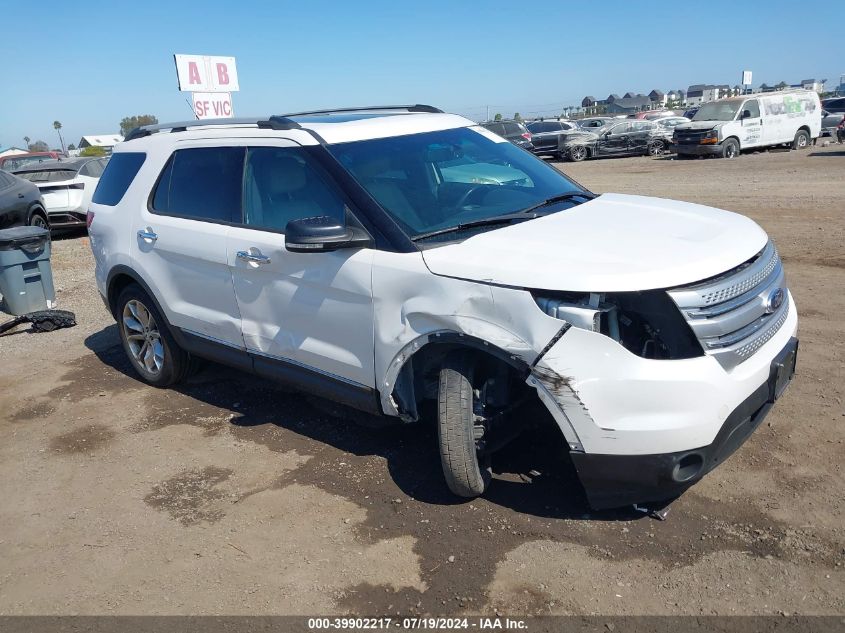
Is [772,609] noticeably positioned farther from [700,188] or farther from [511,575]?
[700,188]

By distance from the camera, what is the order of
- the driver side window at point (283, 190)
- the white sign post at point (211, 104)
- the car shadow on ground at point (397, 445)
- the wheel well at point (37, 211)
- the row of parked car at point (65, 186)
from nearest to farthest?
1. the car shadow on ground at point (397, 445)
2. the driver side window at point (283, 190)
3. the wheel well at point (37, 211)
4. the row of parked car at point (65, 186)
5. the white sign post at point (211, 104)

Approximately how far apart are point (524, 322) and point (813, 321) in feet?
12.7

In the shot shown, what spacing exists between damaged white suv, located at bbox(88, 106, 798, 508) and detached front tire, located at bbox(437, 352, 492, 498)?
0.01m

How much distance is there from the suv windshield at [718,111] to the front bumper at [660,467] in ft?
75.5

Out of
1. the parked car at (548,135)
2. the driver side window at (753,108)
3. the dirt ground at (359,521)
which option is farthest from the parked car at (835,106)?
the dirt ground at (359,521)

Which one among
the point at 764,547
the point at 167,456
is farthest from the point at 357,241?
the point at 764,547

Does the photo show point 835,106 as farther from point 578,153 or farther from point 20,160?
point 20,160

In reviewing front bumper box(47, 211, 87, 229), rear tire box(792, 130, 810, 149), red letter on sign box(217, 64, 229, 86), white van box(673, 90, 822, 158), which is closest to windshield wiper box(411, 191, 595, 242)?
front bumper box(47, 211, 87, 229)

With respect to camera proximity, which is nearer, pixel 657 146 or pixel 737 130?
pixel 737 130

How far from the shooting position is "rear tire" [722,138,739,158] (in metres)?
23.6

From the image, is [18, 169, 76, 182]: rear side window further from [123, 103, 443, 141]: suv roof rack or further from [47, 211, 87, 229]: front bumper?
[123, 103, 443, 141]: suv roof rack

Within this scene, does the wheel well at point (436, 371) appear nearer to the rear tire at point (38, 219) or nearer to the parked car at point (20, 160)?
the rear tire at point (38, 219)

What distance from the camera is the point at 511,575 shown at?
3.23m

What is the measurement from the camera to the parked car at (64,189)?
13977 millimetres
